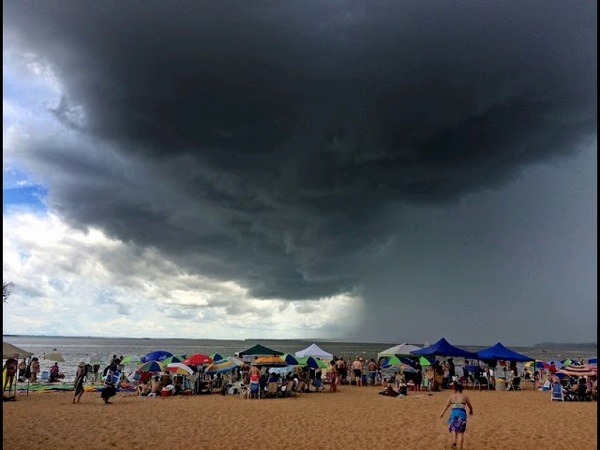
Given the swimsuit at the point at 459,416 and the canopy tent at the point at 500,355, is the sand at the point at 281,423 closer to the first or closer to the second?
the swimsuit at the point at 459,416

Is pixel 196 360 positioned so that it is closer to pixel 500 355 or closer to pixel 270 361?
pixel 270 361

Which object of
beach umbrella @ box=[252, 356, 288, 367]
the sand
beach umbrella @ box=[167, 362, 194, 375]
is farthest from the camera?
beach umbrella @ box=[252, 356, 288, 367]

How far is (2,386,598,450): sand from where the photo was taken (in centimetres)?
1114

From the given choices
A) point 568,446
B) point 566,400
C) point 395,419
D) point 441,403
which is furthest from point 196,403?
point 566,400

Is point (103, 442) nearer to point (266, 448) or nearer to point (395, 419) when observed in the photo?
point (266, 448)

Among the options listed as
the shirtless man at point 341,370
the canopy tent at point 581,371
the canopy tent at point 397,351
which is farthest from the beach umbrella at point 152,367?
the canopy tent at point 581,371

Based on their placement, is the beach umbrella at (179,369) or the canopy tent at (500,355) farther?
the canopy tent at (500,355)

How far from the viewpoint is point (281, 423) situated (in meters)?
13.5

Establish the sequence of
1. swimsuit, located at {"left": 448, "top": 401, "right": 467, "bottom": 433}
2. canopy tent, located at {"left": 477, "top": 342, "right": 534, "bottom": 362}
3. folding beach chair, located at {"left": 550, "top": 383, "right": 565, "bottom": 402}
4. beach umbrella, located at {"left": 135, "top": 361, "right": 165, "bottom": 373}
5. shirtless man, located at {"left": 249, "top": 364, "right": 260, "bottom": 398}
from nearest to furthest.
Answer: swimsuit, located at {"left": 448, "top": 401, "right": 467, "bottom": 433} < shirtless man, located at {"left": 249, "top": 364, "right": 260, "bottom": 398} < folding beach chair, located at {"left": 550, "top": 383, "right": 565, "bottom": 402} < beach umbrella, located at {"left": 135, "top": 361, "right": 165, "bottom": 373} < canopy tent, located at {"left": 477, "top": 342, "right": 534, "bottom": 362}

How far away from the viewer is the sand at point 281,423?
11.1 m

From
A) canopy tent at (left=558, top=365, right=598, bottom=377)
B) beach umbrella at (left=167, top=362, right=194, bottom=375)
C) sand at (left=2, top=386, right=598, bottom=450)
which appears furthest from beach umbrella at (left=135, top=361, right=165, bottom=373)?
canopy tent at (left=558, top=365, right=598, bottom=377)

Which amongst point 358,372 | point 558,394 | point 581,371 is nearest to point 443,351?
point 358,372

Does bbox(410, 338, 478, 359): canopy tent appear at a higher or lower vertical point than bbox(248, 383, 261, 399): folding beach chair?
higher

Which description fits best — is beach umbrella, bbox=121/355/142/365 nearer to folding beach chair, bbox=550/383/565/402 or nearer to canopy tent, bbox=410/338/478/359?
canopy tent, bbox=410/338/478/359
